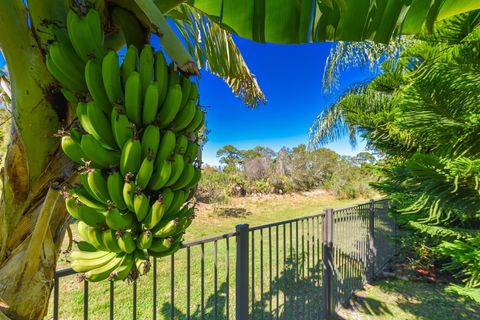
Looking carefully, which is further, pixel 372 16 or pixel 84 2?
pixel 372 16

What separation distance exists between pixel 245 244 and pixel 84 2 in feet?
6.04

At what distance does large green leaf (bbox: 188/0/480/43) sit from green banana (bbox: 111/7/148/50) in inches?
21.0

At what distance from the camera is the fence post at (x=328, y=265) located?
10.9ft

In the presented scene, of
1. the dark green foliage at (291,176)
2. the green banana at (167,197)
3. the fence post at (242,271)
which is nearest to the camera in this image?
the green banana at (167,197)

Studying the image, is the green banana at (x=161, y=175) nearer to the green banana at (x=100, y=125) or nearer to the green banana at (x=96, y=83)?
the green banana at (x=100, y=125)

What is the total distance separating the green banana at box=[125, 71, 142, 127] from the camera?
844mm

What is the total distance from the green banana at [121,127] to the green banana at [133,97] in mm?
46

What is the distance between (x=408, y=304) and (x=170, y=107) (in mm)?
4744

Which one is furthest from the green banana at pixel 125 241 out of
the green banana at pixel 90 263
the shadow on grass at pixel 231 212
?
the shadow on grass at pixel 231 212

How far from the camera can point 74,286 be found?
13.0ft

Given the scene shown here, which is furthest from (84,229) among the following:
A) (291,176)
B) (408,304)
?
(291,176)

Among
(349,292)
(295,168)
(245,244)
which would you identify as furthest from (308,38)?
(295,168)

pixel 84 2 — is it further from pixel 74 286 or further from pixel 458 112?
pixel 74 286

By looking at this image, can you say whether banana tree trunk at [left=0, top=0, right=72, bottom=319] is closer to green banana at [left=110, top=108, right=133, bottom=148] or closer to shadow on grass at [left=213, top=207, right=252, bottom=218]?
green banana at [left=110, top=108, right=133, bottom=148]
